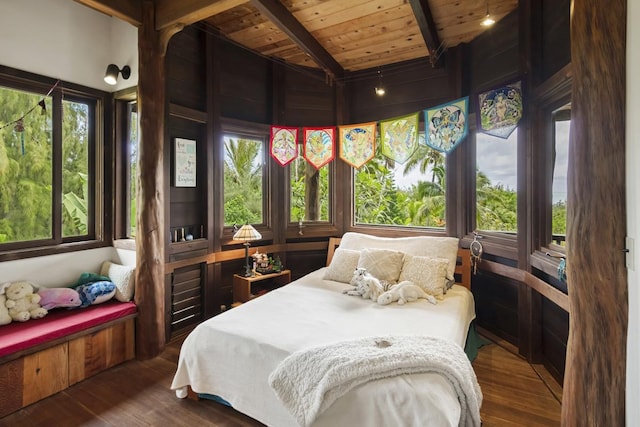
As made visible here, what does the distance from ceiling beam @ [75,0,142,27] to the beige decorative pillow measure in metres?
3.11

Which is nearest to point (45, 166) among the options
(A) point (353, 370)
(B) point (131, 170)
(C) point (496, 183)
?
(B) point (131, 170)

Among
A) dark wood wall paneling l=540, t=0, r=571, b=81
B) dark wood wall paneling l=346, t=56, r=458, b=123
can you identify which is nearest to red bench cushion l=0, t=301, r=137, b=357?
dark wood wall paneling l=346, t=56, r=458, b=123

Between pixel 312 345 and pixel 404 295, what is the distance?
1034 millimetres

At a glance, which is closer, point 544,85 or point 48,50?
point 544,85

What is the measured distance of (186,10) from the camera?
2.60 m

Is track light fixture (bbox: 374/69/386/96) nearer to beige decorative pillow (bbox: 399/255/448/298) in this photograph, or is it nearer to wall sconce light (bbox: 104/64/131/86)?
beige decorative pillow (bbox: 399/255/448/298)

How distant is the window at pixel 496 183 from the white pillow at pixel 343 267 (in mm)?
1318

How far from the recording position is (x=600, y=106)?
1.41m

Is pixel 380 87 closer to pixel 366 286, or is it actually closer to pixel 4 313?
pixel 366 286

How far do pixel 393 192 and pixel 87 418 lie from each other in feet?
10.9

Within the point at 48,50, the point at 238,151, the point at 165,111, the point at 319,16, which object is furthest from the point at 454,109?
the point at 48,50

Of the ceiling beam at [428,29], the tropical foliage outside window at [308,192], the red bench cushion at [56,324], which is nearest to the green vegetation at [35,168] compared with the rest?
the red bench cushion at [56,324]

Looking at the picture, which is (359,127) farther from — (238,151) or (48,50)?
(48,50)

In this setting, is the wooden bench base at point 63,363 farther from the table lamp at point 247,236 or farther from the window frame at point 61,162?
the table lamp at point 247,236
